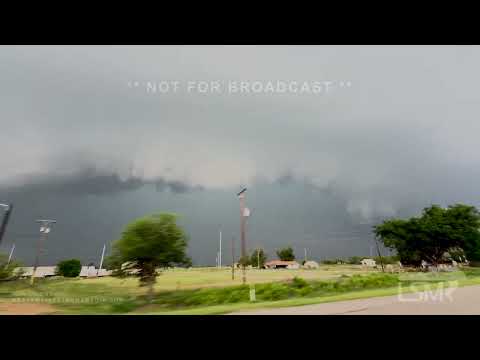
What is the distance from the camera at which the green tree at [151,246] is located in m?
5.97

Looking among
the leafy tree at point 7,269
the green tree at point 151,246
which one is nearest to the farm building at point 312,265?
the green tree at point 151,246

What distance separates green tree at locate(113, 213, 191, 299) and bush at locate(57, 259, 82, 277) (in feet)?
5.30

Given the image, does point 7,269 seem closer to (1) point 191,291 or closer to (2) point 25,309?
(2) point 25,309

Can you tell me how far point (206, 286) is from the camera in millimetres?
6191

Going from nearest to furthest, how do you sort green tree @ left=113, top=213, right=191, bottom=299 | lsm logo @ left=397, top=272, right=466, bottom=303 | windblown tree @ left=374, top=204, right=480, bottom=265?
lsm logo @ left=397, top=272, right=466, bottom=303
green tree @ left=113, top=213, right=191, bottom=299
windblown tree @ left=374, top=204, right=480, bottom=265

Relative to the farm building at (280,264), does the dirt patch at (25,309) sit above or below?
below

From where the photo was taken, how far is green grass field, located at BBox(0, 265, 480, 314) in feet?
16.0

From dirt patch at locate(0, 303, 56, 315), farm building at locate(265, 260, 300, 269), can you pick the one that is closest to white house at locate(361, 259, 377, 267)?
farm building at locate(265, 260, 300, 269)

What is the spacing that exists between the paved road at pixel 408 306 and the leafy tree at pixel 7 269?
596cm

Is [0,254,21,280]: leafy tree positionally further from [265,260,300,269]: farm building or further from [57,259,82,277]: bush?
[265,260,300,269]: farm building

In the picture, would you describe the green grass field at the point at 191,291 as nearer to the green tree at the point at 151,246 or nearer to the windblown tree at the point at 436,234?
the green tree at the point at 151,246
